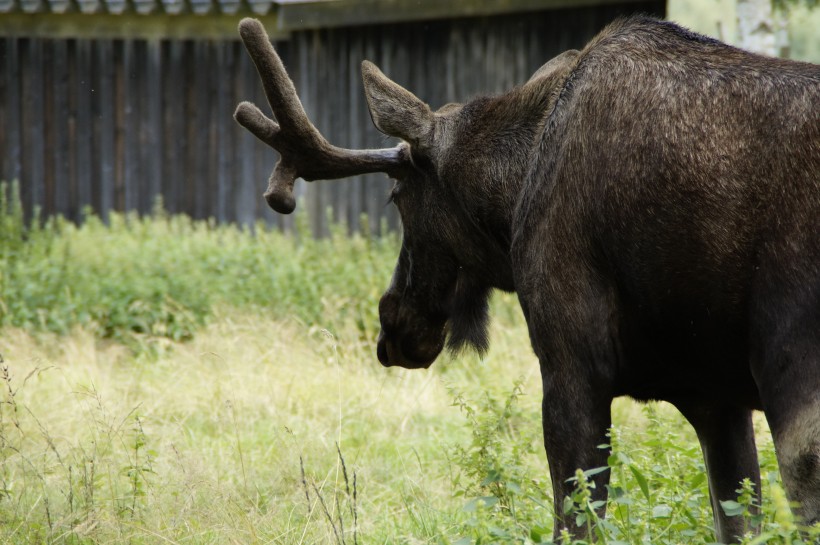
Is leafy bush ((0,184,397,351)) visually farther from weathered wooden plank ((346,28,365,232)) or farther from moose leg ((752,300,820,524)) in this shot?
moose leg ((752,300,820,524))

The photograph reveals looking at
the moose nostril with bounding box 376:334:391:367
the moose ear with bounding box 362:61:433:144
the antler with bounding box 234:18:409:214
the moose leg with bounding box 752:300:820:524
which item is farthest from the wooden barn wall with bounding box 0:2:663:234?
the moose leg with bounding box 752:300:820:524

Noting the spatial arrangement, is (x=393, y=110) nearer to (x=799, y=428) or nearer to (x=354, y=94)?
(x=799, y=428)

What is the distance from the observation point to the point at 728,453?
376cm

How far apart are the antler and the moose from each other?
0.29 m

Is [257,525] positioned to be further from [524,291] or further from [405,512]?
[524,291]

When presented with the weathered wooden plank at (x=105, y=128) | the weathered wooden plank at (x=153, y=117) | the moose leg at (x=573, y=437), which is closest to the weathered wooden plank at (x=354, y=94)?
the weathered wooden plank at (x=153, y=117)

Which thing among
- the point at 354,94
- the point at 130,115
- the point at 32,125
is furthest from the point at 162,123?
the point at 354,94

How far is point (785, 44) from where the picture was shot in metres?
10.8

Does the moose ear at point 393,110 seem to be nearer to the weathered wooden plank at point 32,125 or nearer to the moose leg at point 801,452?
the moose leg at point 801,452

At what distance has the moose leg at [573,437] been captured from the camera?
328cm

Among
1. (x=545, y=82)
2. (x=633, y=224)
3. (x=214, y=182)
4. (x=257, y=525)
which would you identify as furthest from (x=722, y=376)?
(x=214, y=182)

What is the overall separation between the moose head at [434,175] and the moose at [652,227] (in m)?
0.01

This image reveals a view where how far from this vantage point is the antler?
4.20 m

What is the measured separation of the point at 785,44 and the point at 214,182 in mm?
6299
